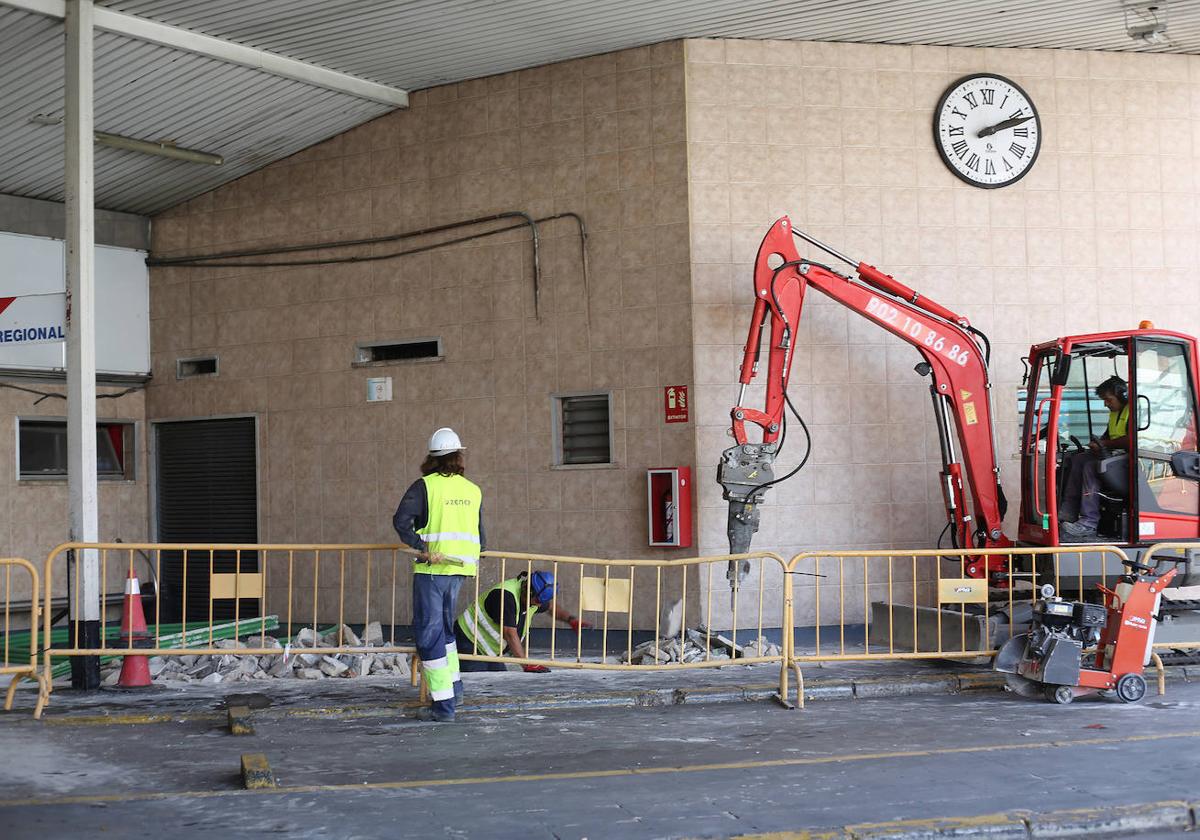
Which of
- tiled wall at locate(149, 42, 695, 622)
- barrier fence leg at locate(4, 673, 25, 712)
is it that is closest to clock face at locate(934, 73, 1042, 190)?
tiled wall at locate(149, 42, 695, 622)

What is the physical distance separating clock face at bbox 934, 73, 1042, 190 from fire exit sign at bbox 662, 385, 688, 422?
Answer: 3.77 meters

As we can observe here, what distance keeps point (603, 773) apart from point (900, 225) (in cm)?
795

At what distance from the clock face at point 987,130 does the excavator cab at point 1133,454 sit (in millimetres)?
3187

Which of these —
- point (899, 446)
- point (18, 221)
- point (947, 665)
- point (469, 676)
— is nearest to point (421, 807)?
point (469, 676)

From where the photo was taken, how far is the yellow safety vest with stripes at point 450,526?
8.91 meters

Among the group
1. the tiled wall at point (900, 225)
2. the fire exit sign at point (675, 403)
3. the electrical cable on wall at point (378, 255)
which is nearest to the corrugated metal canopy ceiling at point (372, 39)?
the tiled wall at point (900, 225)

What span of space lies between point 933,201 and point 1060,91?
1.88 m

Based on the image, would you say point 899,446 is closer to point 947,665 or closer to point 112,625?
point 947,665

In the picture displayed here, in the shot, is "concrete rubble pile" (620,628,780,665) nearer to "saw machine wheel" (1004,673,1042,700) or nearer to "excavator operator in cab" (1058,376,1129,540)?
"saw machine wheel" (1004,673,1042,700)

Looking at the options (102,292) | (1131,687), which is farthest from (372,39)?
(1131,687)

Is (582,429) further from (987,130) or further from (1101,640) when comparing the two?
(1101,640)

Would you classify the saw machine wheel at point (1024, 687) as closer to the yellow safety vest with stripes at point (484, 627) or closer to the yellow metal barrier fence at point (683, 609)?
the yellow metal barrier fence at point (683, 609)

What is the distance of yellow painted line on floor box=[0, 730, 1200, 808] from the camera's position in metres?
6.82

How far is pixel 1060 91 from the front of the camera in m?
13.7
